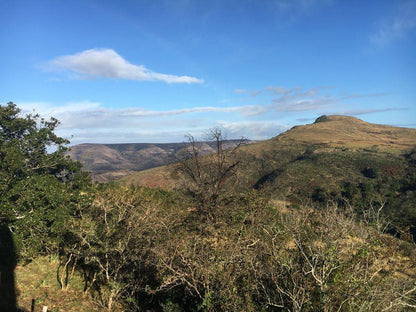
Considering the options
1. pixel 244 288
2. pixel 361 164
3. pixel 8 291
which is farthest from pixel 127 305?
pixel 361 164

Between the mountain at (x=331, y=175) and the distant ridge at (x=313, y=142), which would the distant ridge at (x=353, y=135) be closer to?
the distant ridge at (x=313, y=142)

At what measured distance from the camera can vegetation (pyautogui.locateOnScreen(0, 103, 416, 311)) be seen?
7.60m

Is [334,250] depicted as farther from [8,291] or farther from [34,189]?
[8,291]

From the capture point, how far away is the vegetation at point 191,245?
7598 mm

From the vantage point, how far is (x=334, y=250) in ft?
24.0

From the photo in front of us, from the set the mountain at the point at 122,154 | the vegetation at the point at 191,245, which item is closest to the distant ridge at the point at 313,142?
the mountain at the point at 122,154

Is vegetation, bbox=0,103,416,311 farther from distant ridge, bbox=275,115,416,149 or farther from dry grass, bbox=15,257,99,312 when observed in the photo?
distant ridge, bbox=275,115,416,149

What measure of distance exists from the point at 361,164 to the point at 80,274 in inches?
1953

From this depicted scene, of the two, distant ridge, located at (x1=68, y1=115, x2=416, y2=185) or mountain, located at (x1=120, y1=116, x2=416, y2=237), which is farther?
distant ridge, located at (x1=68, y1=115, x2=416, y2=185)

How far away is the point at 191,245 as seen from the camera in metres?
9.88

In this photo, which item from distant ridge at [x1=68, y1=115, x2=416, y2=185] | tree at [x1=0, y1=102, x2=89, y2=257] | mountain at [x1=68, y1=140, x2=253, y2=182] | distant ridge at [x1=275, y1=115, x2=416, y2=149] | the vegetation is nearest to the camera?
the vegetation

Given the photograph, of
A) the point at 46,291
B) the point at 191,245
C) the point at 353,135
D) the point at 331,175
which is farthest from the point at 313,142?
the point at 46,291

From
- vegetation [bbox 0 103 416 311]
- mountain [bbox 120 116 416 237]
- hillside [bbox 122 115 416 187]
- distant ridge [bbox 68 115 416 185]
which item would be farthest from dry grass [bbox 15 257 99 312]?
hillside [bbox 122 115 416 187]

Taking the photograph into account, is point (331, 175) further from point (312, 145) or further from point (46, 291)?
point (46, 291)
